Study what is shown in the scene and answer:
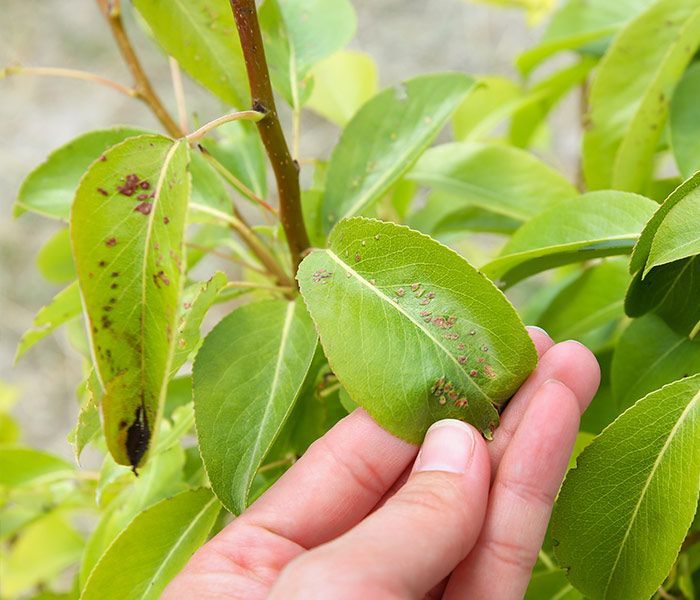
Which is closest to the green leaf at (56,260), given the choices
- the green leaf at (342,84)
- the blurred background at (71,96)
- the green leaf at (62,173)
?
the green leaf at (62,173)

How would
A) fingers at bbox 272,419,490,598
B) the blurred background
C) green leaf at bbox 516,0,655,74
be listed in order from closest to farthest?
1. fingers at bbox 272,419,490,598
2. green leaf at bbox 516,0,655,74
3. the blurred background

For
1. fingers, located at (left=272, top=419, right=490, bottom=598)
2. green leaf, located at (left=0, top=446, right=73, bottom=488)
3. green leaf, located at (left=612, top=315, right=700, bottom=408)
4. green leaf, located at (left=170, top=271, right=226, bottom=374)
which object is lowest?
green leaf, located at (left=0, top=446, right=73, bottom=488)

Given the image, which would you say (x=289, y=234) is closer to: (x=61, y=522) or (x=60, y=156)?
(x=60, y=156)

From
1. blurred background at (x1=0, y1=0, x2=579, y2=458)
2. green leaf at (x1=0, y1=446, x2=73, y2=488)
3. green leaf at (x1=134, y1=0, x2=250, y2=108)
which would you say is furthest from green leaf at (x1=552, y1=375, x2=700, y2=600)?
blurred background at (x1=0, y1=0, x2=579, y2=458)

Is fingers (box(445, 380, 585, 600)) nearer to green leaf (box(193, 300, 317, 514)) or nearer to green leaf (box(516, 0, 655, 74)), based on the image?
green leaf (box(193, 300, 317, 514))

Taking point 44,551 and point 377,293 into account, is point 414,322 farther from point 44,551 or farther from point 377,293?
point 44,551

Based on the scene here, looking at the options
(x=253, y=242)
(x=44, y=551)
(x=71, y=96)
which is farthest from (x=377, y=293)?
(x=71, y=96)

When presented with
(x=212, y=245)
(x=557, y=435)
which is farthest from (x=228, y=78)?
(x=557, y=435)
